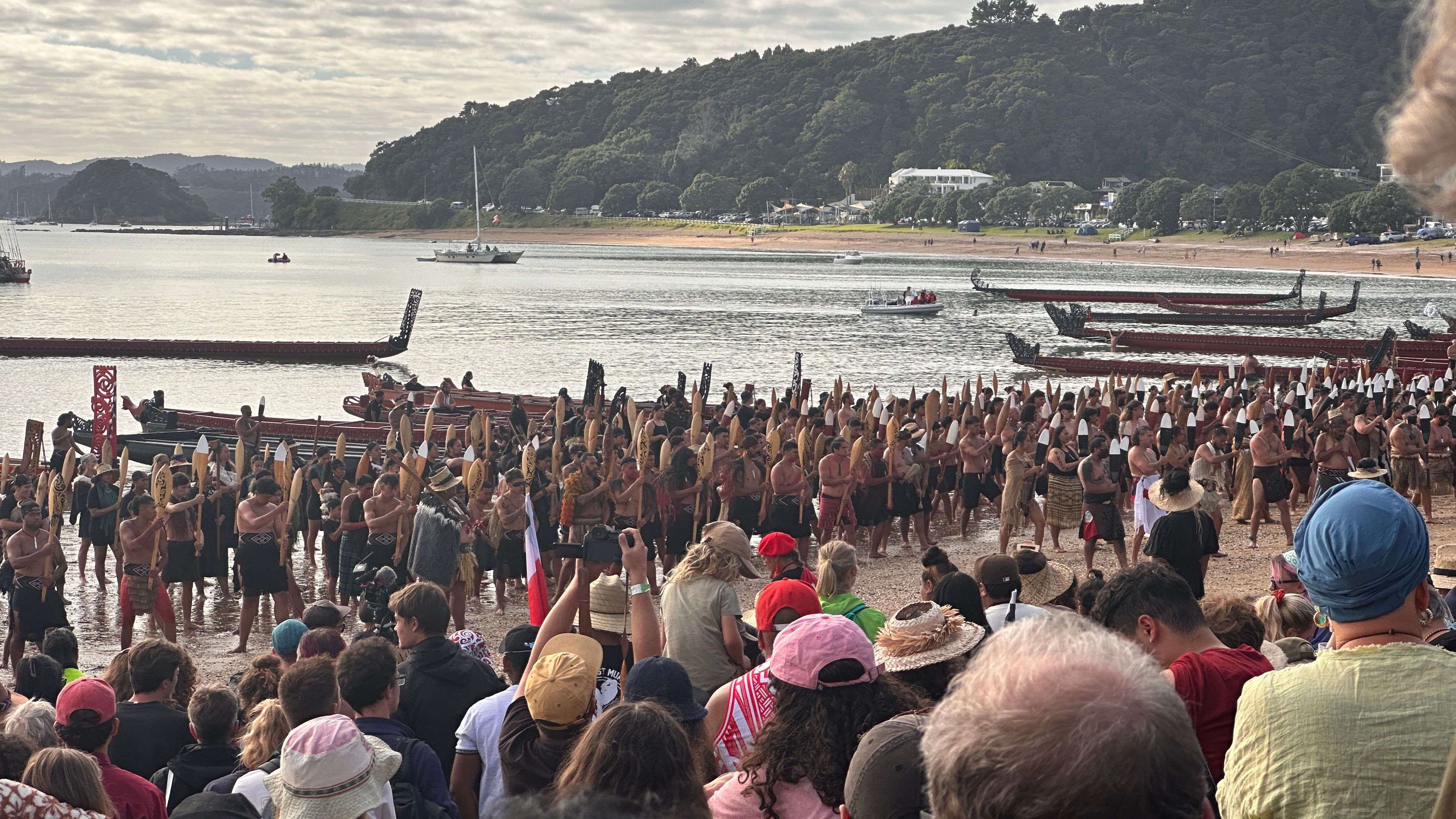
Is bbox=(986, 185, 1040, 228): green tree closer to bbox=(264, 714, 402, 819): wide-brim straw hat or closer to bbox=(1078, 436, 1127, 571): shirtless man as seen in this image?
bbox=(1078, 436, 1127, 571): shirtless man

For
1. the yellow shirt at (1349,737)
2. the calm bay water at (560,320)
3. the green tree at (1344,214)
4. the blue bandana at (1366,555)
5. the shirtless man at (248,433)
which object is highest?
the green tree at (1344,214)

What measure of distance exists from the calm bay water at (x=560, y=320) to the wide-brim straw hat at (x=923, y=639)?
2762 cm

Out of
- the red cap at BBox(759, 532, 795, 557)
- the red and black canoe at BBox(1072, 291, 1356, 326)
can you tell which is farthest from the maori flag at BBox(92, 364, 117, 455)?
the red and black canoe at BBox(1072, 291, 1356, 326)

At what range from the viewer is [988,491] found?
49.4 ft

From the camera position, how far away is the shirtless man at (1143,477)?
12055mm

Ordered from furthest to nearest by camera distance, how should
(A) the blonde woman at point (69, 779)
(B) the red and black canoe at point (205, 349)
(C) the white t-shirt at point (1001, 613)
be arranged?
(B) the red and black canoe at point (205, 349)
(C) the white t-shirt at point (1001, 613)
(A) the blonde woman at point (69, 779)

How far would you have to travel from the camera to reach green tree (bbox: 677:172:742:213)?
524 feet

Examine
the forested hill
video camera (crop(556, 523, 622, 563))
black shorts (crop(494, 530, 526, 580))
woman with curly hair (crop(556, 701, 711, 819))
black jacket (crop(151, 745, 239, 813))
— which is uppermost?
the forested hill

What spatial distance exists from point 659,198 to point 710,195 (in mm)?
8074

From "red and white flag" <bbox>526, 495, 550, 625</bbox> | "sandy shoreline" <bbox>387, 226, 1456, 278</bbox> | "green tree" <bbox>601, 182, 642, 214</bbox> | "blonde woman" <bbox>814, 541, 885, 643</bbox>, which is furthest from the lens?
"green tree" <bbox>601, 182, 642, 214</bbox>

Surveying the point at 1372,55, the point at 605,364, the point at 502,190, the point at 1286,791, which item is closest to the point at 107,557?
the point at 1286,791

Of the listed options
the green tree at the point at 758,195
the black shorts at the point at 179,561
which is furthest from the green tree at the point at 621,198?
the black shorts at the point at 179,561

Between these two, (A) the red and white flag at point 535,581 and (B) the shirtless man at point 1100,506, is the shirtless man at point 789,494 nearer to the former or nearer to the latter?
(B) the shirtless man at point 1100,506

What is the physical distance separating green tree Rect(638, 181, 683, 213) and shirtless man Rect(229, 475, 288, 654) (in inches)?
6093
